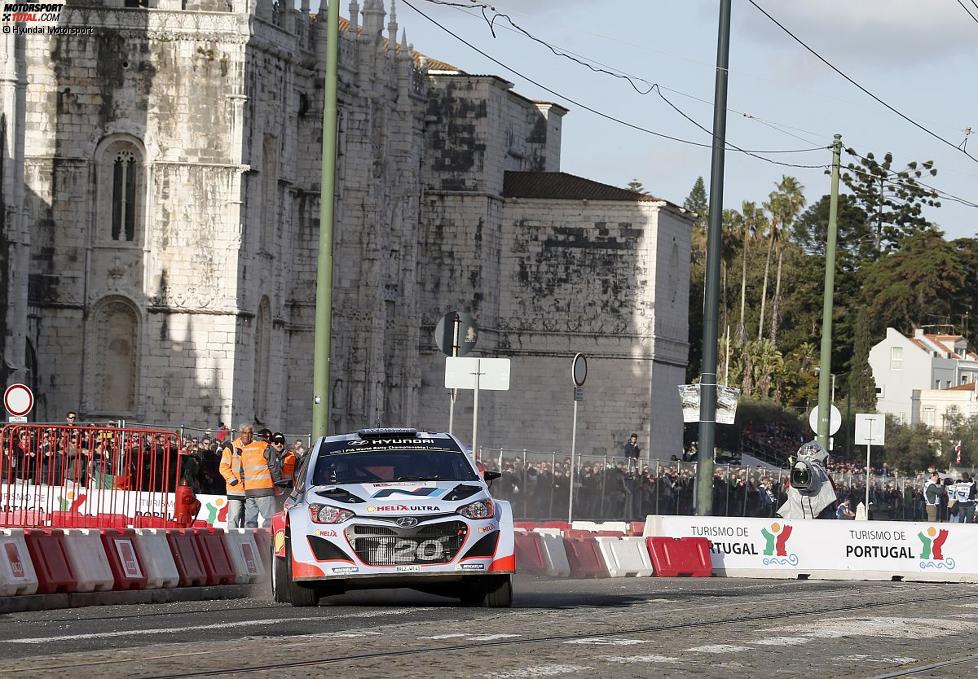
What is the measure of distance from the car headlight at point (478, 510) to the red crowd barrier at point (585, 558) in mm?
8087

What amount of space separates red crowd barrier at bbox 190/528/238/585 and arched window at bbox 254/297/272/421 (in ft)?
127

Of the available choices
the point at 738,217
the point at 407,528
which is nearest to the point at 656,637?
the point at 407,528

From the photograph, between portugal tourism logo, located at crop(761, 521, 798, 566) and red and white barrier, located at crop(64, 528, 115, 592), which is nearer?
red and white barrier, located at crop(64, 528, 115, 592)

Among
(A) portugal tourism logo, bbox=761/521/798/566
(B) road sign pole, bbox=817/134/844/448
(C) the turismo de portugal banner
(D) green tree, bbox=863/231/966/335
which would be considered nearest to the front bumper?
(C) the turismo de portugal banner

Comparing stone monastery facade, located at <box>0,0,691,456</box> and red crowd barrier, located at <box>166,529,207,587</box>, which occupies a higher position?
stone monastery facade, located at <box>0,0,691,456</box>

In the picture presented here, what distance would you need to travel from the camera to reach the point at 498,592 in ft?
61.4

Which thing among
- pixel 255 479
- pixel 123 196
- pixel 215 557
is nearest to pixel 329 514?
pixel 215 557

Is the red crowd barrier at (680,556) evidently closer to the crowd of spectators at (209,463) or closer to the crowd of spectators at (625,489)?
the crowd of spectators at (209,463)

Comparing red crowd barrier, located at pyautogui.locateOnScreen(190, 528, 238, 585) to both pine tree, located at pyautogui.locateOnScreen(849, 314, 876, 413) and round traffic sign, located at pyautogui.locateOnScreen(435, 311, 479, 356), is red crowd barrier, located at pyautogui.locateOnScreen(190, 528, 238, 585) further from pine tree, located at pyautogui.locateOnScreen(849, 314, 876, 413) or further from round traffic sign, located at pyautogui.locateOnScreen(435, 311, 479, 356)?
pine tree, located at pyautogui.locateOnScreen(849, 314, 876, 413)

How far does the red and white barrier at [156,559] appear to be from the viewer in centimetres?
2019

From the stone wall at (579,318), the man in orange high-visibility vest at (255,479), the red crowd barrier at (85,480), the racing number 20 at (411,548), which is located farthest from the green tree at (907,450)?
the racing number 20 at (411,548)

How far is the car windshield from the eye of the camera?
19.2 metres

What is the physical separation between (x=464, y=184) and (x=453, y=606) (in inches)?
2376

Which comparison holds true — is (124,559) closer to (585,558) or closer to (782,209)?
(585,558)
